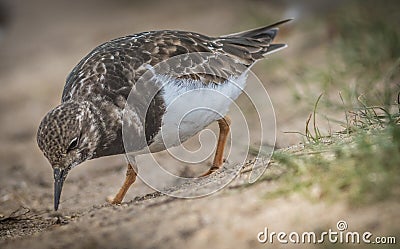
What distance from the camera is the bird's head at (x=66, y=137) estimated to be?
3.41 m

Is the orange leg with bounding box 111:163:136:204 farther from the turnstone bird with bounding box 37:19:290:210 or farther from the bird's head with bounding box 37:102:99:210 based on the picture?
the bird's head with bounding box 37:102:99:210

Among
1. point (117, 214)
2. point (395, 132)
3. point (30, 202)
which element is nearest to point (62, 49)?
point (30, 202)

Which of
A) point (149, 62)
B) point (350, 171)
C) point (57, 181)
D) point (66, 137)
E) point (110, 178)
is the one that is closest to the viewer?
point (350, 171)

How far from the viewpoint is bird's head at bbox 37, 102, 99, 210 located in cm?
341

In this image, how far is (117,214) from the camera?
3230 millimetres

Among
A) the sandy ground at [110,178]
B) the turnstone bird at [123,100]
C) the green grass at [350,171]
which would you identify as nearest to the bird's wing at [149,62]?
the turnstone bird at [123,100]

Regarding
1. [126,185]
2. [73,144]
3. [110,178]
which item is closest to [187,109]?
[73,144]

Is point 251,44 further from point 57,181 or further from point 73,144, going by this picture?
point 57,181

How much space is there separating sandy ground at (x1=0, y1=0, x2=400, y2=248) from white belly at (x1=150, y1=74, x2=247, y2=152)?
0.34m

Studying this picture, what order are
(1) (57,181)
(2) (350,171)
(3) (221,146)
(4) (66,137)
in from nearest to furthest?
(2) (350,171) → (4) (66,137) → (1) (57,181) → (3) (221,146)

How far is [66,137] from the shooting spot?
3.42 m

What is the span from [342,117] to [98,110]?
2.05 metres

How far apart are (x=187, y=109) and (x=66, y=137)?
0.74m

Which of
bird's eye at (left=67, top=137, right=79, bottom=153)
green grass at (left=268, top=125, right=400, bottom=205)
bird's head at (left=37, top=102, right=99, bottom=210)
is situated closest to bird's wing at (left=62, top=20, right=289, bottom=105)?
bird's head at (left=37, top=102, right=99, bottom=210)
